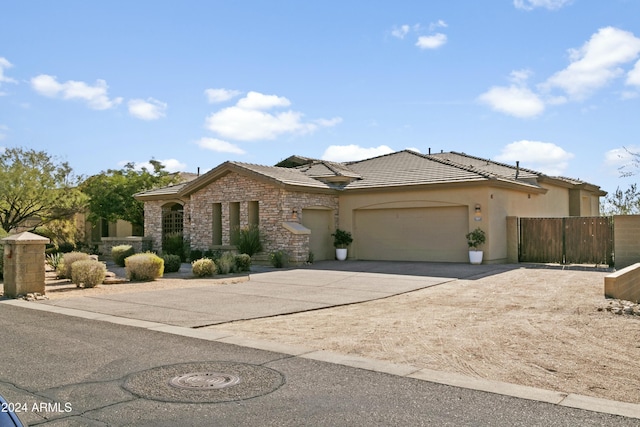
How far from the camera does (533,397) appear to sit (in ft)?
18.3

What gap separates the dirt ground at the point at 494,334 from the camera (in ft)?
21.9

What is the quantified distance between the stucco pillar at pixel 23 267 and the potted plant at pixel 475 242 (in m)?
14.8

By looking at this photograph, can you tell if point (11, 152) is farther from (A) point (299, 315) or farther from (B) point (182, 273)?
(A) point (299, 315)

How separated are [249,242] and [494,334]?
15369 millimetres

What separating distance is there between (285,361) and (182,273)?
14348 mm

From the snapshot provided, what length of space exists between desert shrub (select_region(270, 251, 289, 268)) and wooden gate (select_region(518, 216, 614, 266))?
9.72m

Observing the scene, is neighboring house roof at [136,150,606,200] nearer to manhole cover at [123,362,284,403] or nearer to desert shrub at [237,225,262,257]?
desert shrub at [237,225,262,257]

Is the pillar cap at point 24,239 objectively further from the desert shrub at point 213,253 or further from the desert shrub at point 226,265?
the desert shrub at point 213,253

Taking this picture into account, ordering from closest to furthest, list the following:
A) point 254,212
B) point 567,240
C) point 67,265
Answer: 1. point 67,265
2. point 567,240
3. point 254,212

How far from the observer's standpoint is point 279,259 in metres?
22.1

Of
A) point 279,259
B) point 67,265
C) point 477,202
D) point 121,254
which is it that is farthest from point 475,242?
point 121,254

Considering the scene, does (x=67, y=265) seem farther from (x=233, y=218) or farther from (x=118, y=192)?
(x=118, y=192)

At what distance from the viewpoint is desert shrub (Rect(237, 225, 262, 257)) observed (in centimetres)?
2317

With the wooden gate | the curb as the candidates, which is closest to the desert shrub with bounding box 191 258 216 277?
the curb
